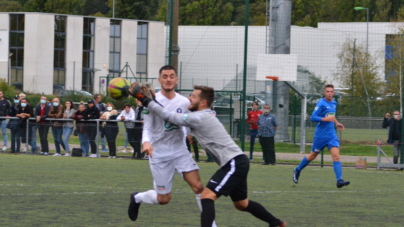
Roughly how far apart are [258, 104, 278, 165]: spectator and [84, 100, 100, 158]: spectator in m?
4.84

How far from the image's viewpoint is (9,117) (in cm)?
1967

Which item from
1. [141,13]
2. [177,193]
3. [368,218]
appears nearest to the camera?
[368,218]

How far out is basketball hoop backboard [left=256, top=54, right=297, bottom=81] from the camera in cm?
1858

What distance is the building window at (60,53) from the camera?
53344mm

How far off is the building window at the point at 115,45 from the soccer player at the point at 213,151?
5065cm

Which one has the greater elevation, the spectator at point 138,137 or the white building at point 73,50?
the white building at point 73,50

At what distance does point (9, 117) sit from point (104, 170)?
666 centimetres

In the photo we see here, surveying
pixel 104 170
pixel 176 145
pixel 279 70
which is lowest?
pixel 104 170

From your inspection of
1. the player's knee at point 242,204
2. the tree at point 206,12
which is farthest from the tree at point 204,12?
the player's knee at point 242,204

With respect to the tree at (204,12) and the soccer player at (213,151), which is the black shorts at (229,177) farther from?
the tree at (204,12)

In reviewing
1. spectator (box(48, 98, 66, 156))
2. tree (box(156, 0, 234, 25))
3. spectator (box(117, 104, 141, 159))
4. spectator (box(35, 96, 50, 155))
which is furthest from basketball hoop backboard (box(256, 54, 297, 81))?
tree (box(156, 0, 234, 25))

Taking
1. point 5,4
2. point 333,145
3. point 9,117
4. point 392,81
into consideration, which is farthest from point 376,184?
point 5,4

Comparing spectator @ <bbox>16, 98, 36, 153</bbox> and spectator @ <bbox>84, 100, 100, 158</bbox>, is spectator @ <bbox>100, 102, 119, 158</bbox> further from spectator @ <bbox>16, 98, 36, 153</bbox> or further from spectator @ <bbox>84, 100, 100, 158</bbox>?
spectator @ <bbox>16, 98, 36, 153</bbox>

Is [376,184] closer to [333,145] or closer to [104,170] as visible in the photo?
[333,145]
